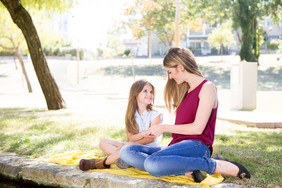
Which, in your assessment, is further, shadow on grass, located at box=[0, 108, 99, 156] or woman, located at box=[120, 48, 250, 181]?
shadow on grass, located at box=[0, 108, 99, 156]

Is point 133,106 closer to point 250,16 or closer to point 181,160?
point 181,160

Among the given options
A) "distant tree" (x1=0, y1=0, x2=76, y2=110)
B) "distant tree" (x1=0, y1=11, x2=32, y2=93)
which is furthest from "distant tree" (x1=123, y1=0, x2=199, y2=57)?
"distant tree" (x1=0, y1=0, x2=76, y2=110)

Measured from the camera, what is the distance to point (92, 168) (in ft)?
13.3

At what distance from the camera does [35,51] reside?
9211 millimetres

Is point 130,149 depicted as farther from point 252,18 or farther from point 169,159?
point 252,18

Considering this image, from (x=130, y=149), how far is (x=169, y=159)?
54cm

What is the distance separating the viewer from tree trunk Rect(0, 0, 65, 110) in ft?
29.3

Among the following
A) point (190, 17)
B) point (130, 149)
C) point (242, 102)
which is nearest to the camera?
point (130, 149)

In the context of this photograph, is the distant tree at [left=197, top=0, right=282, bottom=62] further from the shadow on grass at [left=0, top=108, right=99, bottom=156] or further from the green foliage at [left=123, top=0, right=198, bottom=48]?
the shadow on grass at [left=0, top=108, right=99, bottom=156]

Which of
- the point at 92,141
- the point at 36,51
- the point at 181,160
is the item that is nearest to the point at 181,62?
the point at 181,160

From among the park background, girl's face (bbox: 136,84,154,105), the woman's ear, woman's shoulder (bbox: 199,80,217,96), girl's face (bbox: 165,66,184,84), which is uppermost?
the woman's ear

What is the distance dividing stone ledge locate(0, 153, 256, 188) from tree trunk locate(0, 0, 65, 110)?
475 cm

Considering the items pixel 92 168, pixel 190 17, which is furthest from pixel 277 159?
pixel 190 17

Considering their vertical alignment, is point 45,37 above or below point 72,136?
above
